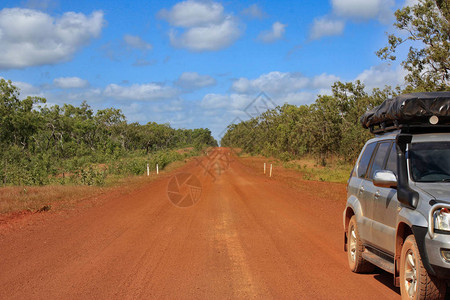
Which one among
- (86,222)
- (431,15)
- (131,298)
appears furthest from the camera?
(431,15)

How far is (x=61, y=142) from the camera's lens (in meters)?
46.9

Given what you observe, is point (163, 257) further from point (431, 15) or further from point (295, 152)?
point (295, 152)

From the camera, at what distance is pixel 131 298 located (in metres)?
5.41

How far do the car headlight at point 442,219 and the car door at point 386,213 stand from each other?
83cm

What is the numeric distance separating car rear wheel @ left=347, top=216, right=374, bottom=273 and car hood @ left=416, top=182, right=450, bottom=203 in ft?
5.87

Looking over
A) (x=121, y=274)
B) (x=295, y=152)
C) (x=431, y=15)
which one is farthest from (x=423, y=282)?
(x=295, y=152)

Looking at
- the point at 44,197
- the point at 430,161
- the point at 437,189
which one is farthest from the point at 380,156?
the point at 44,197

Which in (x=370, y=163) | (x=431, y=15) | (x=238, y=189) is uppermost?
(x=431, y=15)

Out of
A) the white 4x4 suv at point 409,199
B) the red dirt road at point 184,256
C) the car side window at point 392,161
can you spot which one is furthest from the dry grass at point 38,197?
the car side window at point 392,161

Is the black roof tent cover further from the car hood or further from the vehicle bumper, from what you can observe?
the vehicle bumper

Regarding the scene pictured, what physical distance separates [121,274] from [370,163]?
13.8ft

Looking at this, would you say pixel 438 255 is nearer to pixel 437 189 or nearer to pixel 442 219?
pixel 442 219

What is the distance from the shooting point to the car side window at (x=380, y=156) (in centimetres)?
615

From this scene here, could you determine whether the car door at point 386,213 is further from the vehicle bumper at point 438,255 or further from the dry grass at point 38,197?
the dry grass at point 38,197
